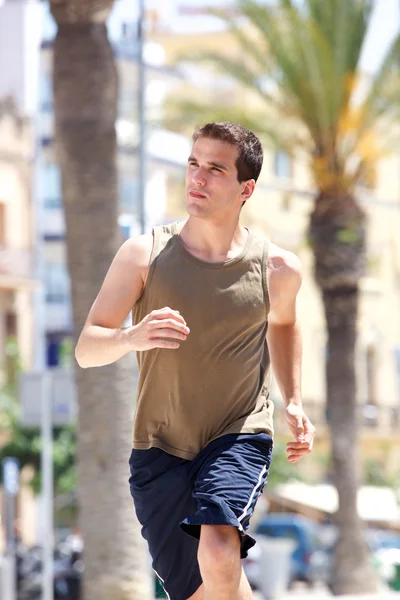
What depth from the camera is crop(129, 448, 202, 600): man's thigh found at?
4395 millimetres

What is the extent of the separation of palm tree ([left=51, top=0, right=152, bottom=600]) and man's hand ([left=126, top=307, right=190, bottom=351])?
30.2 ft

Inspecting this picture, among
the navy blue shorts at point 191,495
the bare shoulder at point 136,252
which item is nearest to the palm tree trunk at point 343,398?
the navy blue shorts at point 191,495

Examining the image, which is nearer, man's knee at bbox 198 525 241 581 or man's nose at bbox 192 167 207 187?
man's knee at bbox 198 525 241 581

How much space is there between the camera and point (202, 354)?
4.30 m

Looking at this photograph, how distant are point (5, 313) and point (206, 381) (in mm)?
38233

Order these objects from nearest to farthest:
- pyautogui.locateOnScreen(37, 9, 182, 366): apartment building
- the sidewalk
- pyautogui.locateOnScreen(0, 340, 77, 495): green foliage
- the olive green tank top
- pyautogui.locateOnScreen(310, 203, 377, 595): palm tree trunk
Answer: the olive green tank top < the sidewalk < pyautogui.locateOnScreen(310, 203, 377, 595): palm tree trunk < pyautogui.locateOnScreen(0, 340, 77, 495): green foliage < pyautogui.locateOnScreen(37, 9, 182, 366): apartment building

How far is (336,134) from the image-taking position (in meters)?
22.1

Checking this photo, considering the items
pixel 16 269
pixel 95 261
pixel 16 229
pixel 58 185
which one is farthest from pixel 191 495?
pixel 58 185

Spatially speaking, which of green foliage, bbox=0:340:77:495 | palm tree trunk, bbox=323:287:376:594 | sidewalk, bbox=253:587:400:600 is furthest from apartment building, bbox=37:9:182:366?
palm tree trunk, bbox=323:287:376:594

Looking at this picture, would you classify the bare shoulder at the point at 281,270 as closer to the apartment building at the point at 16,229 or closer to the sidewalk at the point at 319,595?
the sidewalk at the point at 319,595

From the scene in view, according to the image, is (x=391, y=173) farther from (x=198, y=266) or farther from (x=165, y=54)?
(x=198, y=266)

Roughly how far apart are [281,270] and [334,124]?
17.7m

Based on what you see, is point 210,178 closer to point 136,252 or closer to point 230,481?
point 136,252

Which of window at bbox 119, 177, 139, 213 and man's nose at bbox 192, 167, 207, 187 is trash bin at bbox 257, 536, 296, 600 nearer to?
man's nose at bbox 192, 167, 207, 187
